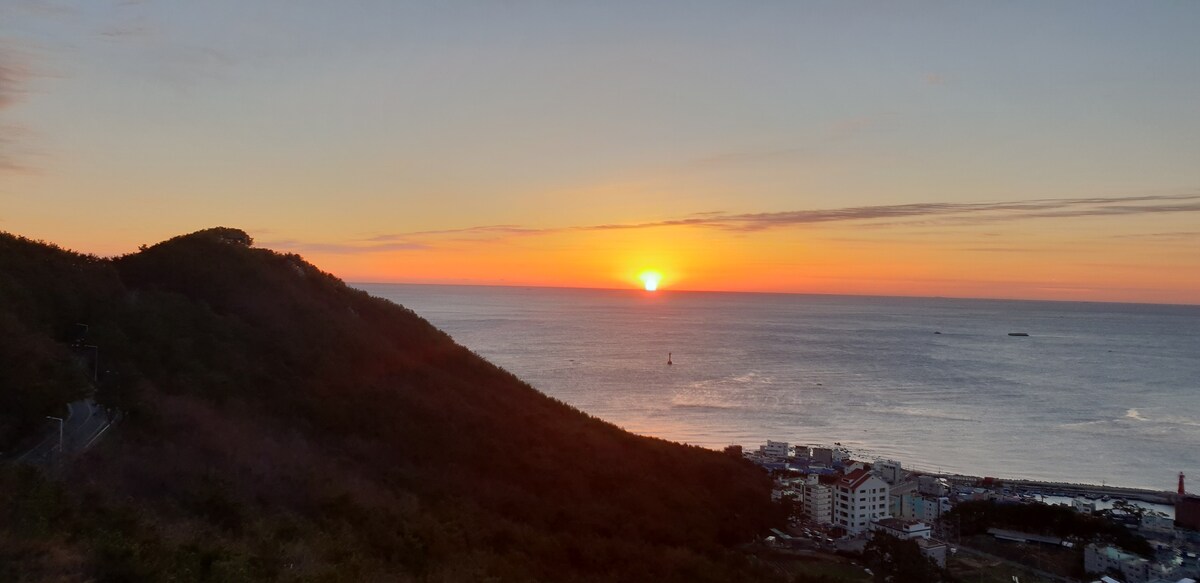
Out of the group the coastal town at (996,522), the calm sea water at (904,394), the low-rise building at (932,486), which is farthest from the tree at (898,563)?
the calm sea water at (904,394)

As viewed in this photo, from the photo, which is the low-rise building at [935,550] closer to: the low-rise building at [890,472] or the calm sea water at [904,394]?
the low-rise building at [890,472]

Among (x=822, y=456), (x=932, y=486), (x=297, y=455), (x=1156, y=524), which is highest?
(x=297, y=455)

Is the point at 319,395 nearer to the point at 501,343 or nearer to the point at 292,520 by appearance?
the point at 292,520

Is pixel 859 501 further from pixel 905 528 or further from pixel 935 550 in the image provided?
pixel 935 550

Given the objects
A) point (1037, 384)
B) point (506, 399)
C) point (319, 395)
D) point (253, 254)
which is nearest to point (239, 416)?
point (319, 395)

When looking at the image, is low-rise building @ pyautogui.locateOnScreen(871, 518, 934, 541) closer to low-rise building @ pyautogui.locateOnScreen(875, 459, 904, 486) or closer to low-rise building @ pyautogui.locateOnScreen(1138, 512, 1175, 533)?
low-rise building @ pyautogui.locateOnScreen(875, 459, 904, 486)

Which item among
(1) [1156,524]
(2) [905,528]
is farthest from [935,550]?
(1) [1156,524]
